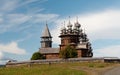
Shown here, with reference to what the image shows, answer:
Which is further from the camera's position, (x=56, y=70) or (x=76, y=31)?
(x=76, y=31)

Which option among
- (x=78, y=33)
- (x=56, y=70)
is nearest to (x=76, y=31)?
(x=78, y=33)

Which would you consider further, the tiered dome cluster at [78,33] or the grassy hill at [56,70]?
the tiered dome cluster at [78,33]

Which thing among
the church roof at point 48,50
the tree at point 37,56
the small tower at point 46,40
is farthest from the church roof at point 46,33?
the tree at point 37,56

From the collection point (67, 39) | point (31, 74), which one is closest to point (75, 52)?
point (67, 39)

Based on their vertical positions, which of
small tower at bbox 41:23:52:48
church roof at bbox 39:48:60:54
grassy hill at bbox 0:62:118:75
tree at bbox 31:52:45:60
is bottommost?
grassy hill at bbox 0:62:118:75

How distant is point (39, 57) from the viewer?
111 m

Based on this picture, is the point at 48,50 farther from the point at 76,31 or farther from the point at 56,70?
the point at 56,70

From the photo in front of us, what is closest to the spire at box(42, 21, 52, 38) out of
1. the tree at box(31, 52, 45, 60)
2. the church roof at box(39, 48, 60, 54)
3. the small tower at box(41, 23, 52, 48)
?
the small tower at box(41, 23, 52, 48)

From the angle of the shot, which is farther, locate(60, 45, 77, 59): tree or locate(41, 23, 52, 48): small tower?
locate(41, 23, 52, 48): small tower

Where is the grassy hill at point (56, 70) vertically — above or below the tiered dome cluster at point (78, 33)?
below

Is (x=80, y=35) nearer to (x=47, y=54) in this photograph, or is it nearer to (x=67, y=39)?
(x=67, y=39)

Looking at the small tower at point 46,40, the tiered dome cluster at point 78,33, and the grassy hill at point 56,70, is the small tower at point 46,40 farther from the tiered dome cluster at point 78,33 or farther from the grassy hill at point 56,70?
the grassy hill at point 56,70

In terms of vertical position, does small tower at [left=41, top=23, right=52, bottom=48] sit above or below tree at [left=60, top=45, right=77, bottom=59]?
above

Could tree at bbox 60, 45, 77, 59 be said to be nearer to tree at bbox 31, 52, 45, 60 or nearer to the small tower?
tree at bbox 31, 52, 45, 60
